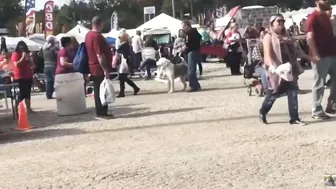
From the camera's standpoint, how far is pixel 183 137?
32.2 ft

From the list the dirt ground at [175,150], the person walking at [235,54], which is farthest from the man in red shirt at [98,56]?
the person walking at [235,54]

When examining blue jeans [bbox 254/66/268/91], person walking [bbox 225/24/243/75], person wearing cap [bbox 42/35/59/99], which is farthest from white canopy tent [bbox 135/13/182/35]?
blue jeans [bbox 254/66/268/91]

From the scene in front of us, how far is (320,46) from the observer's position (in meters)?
10.5

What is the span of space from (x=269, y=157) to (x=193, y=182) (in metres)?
1.35

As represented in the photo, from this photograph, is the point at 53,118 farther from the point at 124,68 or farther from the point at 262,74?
the point at 262,74

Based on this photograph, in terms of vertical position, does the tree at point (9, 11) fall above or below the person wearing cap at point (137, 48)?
above

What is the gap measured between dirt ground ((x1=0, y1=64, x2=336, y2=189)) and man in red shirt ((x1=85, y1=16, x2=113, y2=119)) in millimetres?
786

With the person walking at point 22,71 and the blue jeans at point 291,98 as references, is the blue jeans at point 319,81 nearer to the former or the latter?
the blue jeans at point 291,98

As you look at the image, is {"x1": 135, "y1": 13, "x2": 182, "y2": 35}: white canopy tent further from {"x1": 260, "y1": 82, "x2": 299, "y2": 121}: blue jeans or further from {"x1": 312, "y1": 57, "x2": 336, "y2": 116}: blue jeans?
{"x1": 260, "y1": 82, "x2": 299, "y2": 121}: blue jeans

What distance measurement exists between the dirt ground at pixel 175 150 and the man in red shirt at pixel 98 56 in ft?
2.58

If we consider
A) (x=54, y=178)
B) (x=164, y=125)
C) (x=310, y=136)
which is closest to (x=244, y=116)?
(x=164, y=125)

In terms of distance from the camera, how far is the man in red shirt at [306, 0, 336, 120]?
10469 millimetres

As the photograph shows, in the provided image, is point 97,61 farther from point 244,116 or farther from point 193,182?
point 193,182

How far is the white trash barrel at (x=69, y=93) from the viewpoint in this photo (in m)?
14.2
